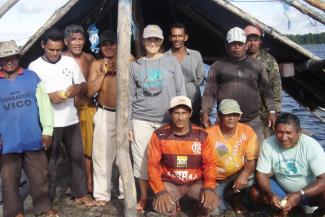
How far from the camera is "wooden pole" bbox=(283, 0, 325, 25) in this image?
3371 mm

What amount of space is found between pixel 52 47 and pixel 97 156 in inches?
49.2

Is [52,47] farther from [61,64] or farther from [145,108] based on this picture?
[145,108]

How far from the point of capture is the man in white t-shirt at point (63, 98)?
4.00m

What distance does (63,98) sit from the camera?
398 centimetres

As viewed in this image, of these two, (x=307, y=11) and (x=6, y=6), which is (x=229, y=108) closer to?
(x=307, y=11)

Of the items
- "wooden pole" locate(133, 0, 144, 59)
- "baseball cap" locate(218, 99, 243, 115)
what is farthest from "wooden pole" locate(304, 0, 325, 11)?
"wooden pole" locate(133, 0, 144, 59)

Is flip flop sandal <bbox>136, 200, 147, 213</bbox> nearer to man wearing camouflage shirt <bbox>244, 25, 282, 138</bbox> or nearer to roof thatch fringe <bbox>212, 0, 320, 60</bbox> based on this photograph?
man wearing camouflage shirt <bbox>244, 25, 282, 138</bbox>

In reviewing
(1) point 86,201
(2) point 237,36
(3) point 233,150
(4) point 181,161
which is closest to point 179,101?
(4) point 181,161

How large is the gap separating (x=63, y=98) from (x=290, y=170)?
233 centimetres

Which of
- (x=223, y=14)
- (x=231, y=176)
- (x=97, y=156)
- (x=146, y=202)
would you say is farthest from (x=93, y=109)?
(x=223, y=14)

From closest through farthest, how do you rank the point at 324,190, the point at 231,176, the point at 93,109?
1. the point at 324,190
2. the point at 231,176
3. the point at 93,109

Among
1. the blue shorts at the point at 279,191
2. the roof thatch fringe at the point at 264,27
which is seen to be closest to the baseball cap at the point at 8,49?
the roof thatch fringe at the point at 264,27

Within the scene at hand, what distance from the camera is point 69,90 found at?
4020 millimetres

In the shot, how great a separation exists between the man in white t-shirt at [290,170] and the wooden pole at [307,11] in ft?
3.02
